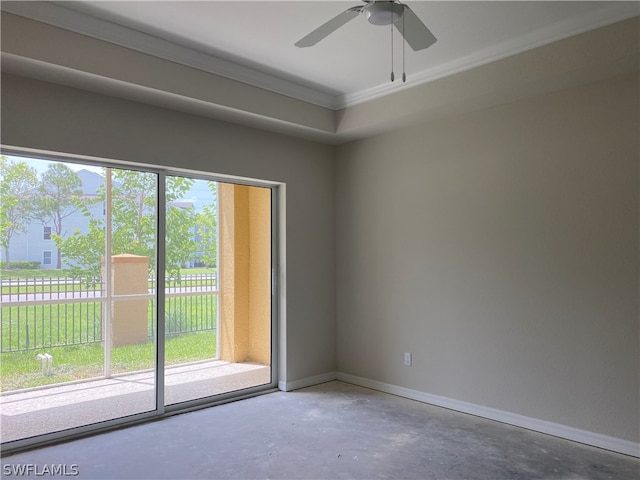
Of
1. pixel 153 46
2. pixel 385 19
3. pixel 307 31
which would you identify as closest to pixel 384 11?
pixel 385 19

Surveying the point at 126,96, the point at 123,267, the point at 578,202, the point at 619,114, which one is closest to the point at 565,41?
the point at 619,114

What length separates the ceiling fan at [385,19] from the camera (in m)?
2.35

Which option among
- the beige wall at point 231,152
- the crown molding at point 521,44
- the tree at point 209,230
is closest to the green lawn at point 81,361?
the tree at point 209,230

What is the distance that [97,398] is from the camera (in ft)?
11.8

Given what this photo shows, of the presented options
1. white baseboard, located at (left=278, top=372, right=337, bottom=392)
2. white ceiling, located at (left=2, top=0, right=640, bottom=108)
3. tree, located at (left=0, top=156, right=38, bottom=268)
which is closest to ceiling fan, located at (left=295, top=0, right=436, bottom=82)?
white ceiling, located at (left=2, top=0, right=640, bottom=108)

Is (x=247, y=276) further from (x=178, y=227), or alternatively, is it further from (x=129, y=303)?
(x=129, y=303)

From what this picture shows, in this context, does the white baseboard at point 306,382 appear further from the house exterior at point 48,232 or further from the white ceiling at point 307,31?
the white ceiling at point 307,31

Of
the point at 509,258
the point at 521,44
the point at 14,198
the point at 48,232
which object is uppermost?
the point at 521,44

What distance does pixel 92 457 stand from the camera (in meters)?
3.02

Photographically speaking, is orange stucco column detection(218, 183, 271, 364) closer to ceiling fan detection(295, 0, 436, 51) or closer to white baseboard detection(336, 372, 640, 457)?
white baseboard detection(336, 372, 640, 457)

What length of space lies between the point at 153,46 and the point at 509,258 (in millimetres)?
3068

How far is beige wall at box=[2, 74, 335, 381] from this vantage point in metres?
3.18

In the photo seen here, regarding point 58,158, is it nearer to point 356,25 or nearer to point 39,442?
point 39,442

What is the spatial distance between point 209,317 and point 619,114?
3.64m
